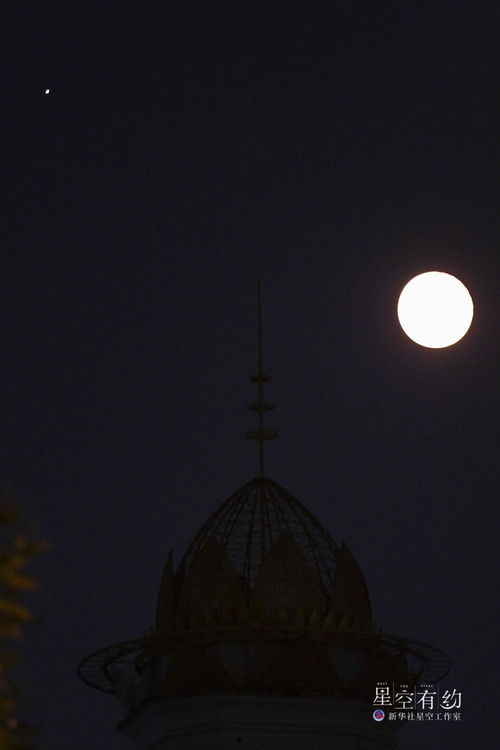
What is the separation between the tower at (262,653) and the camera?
38.5 metres

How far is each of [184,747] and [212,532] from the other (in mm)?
5073

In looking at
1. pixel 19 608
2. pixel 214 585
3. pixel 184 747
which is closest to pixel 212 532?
pixel 214 585

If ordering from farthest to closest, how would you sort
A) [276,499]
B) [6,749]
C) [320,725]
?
[276,499] < [320,725] < [6,749]

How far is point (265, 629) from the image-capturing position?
1524 inches

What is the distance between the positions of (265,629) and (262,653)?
2.65 ft

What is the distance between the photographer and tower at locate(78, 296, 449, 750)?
38531mm

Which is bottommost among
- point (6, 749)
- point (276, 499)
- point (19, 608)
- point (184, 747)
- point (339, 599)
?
point (6, 749)

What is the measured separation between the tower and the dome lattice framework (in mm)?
24

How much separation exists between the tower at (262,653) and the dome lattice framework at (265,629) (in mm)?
24

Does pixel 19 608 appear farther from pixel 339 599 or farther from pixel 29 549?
pixel 339 599

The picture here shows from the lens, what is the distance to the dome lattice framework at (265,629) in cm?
3897

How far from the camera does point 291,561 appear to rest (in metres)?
39.6

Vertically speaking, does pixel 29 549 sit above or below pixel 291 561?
below

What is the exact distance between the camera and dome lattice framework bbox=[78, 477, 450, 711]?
3897cm
